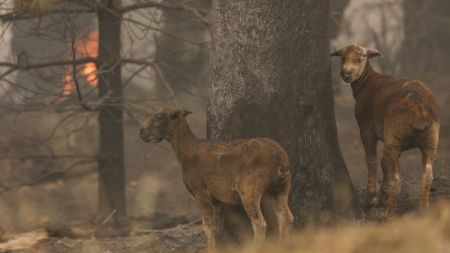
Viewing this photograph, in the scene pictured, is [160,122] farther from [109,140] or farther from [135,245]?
[109,140]

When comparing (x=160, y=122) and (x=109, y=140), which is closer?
(x=160, y=122)

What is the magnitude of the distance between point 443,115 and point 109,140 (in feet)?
34.9

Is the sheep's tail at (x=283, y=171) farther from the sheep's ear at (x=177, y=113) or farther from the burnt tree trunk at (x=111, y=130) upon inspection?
the burnt tree trunk at (x=111, y=130)

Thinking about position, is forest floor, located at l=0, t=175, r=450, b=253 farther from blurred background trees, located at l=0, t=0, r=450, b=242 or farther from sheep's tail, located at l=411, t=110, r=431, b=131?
blurred background trees, located at l=0, t=0, r=450, b=242

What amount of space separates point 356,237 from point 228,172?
1.66 metres

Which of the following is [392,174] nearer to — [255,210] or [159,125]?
[255,210]

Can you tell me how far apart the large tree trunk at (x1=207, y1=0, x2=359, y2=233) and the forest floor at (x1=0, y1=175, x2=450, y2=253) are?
1.76ft

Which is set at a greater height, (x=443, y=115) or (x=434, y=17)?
(x=434, y=17)

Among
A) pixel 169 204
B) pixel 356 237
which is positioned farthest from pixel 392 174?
pixel 169 204

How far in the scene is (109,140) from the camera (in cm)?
1439

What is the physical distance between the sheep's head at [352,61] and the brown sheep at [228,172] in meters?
1.77

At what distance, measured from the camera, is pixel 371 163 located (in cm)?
945

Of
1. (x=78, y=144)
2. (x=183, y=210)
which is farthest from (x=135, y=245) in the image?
(x=78, y=144)

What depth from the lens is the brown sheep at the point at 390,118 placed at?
8.41 meters
